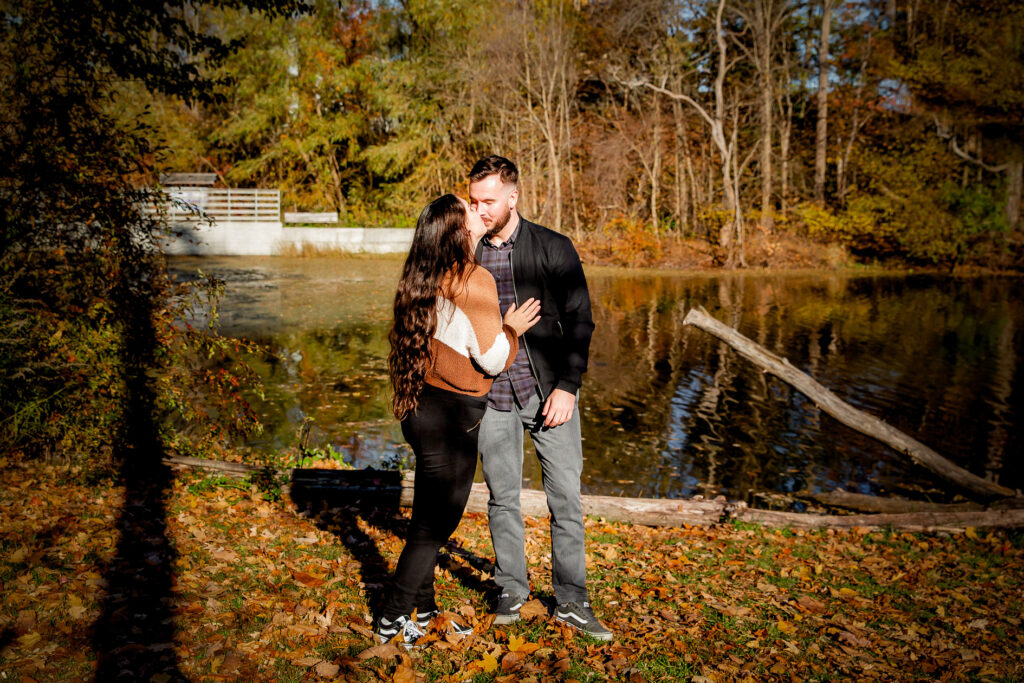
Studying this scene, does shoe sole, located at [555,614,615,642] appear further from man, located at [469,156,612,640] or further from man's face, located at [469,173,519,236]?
man's face, located at [469,173,519,236]

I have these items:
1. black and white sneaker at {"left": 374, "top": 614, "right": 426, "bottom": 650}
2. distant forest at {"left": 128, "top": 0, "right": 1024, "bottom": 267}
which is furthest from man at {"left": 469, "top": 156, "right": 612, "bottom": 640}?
distant forest at {"left": 128, "top": 0, "right": 1024, "bottom": 267}

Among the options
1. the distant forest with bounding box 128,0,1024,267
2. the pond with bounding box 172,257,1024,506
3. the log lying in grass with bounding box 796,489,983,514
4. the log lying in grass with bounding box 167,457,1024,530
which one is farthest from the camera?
the distant forest with bounding box 128,0,1024,267

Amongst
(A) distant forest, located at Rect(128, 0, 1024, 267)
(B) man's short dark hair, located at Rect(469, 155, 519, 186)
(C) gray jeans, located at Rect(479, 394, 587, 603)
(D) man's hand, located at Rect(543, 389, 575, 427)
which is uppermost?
(A) distant forest, located at Rect(128, 0, 1024, 267)

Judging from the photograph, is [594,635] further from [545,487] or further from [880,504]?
[880,504]

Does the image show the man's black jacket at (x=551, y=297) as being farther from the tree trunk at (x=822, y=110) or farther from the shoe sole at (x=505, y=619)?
the tree trunk at (x=822, y=110)

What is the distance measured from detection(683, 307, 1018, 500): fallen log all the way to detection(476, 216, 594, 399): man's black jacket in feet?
15.0

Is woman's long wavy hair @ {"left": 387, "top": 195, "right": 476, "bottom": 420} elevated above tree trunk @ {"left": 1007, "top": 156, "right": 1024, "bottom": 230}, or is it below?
below

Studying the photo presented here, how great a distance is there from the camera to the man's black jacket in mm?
3576

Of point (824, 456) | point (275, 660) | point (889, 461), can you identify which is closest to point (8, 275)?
point (275, 660)

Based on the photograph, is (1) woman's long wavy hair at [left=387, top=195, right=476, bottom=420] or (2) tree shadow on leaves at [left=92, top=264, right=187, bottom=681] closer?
(1) woman's long wavy hair at [left=387, top=195, right=476, bottom=420]

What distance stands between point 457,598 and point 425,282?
78.0 inches

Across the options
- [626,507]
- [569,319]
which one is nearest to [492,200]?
[569,319]

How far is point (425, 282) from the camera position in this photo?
3.21m

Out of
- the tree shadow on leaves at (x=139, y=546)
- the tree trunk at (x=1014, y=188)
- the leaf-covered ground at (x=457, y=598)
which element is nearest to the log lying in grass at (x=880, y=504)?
the leaf-covered ground at (x=457, y=598)
